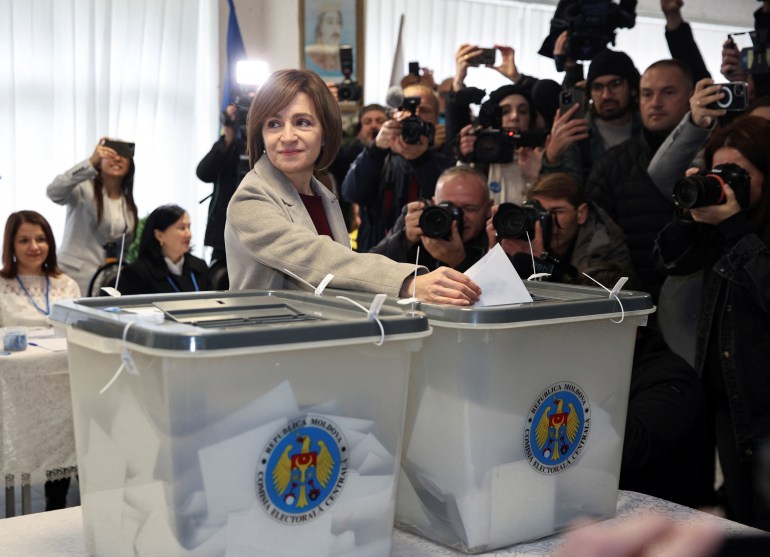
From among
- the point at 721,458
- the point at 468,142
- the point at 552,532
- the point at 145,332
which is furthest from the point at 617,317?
the point at 468,142

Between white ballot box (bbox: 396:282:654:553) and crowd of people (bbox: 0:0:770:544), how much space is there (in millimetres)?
67

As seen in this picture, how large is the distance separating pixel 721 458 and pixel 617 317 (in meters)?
1.20

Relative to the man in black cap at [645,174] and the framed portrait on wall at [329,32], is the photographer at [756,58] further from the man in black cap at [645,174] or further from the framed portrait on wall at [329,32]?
the framed portrait on wall at [329,32]

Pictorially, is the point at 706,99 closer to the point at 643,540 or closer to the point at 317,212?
the point at 317,212

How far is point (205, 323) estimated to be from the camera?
2.99ft

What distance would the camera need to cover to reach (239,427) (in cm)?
83

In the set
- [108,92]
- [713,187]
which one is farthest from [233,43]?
[713,187]

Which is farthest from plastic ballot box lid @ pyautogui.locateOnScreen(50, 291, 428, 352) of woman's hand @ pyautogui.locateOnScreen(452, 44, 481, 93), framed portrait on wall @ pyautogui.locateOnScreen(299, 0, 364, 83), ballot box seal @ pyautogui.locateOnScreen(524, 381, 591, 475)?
framed portrait on wall @ pyautogui.locateOnScreen(299, 0, 364, 83)

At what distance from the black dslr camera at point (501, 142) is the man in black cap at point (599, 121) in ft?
0.48

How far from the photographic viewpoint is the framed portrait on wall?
21.5 ft

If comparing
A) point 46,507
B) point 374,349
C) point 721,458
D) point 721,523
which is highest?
point 374,349

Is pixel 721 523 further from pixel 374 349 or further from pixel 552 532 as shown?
pixel 374 349

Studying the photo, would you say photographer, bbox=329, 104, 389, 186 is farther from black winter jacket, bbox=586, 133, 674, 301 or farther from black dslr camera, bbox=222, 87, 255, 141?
black winter jacket, bbox=586, 133, 674, 301

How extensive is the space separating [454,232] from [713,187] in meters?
0.78
